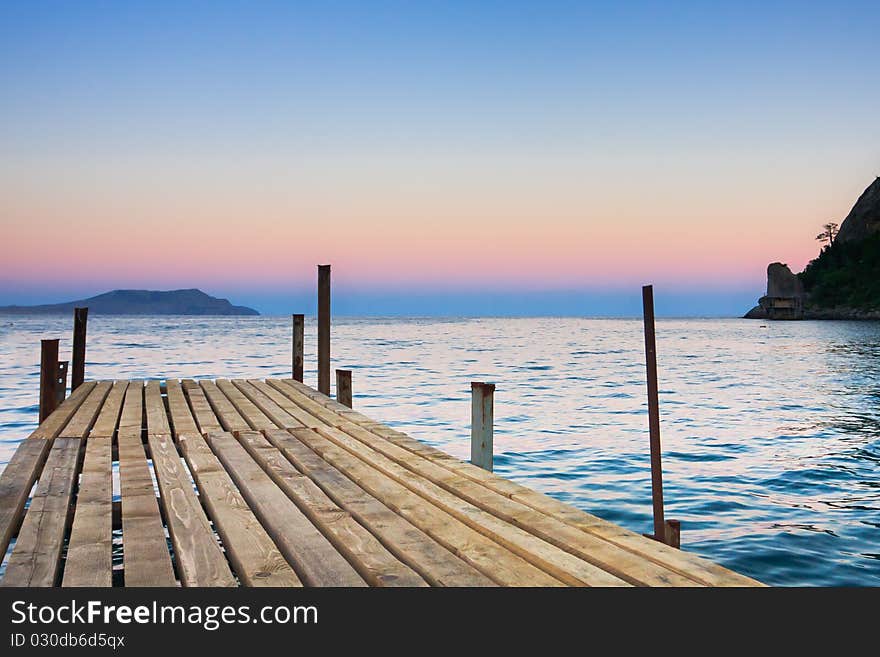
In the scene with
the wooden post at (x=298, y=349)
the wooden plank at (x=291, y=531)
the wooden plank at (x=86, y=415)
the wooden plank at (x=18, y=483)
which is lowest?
the wooden plank at (x=18, y=483)

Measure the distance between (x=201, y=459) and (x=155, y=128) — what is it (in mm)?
22704

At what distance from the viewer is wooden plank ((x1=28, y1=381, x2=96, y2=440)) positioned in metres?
6.80

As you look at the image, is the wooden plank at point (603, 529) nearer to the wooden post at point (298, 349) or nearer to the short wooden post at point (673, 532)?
the short wooden post at point (673, 532)

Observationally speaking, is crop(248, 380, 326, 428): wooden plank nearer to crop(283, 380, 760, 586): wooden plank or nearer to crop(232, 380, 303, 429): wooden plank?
crop(232, 380, 303, 429): wooden plank

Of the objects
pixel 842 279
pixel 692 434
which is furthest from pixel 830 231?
pixel 692 434

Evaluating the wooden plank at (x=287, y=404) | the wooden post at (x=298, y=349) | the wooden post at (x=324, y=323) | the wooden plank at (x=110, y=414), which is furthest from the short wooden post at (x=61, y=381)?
the wooden post at (x=324, y=323)

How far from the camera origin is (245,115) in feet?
82.9

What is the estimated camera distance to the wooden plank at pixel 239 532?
3.13 meters

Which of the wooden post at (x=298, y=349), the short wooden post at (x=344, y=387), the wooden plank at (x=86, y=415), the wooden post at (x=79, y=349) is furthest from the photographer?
the wooden post at (x=298, y=349)

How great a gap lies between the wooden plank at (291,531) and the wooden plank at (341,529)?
0.05m

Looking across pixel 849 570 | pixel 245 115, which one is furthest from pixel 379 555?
pixel 245 115
